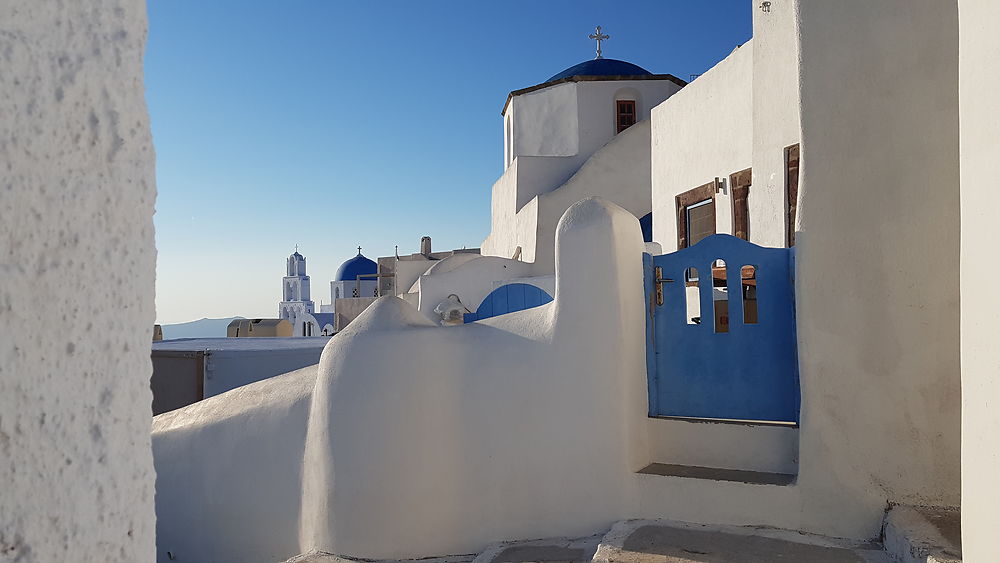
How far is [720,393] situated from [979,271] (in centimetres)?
245

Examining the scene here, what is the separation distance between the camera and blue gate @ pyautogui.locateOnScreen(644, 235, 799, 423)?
4.66 meters

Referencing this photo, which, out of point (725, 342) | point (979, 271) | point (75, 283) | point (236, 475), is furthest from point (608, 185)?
point (75, 283)

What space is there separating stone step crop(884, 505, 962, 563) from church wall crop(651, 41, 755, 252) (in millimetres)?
3705

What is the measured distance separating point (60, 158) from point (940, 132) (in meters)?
4.22

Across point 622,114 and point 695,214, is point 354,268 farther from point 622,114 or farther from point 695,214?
point 695,214

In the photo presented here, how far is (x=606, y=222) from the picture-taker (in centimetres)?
475

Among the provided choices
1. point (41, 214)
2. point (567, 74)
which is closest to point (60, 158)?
point (41, 214)

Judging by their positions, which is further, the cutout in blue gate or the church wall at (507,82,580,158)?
the church wall at (507,82,580,158)

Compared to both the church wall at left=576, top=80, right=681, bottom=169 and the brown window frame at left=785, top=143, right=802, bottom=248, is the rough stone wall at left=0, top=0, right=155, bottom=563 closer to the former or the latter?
the brown window frame at left=785, top=143, right=802, bottom=248

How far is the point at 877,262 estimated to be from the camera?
4.10 metres

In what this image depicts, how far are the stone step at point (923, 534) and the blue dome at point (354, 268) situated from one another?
139 feet

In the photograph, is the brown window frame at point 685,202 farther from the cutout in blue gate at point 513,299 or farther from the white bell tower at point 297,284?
the white bell tower at point 297,284

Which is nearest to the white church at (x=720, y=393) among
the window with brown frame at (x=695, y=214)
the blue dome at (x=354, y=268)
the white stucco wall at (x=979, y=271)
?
the white stucco wall at (x=979, y=271)

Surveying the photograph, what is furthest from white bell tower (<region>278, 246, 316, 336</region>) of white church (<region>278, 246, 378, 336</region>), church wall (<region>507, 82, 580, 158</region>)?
church wall (<region>507, 82, 580, 158</region>)
